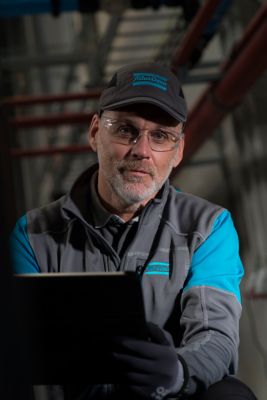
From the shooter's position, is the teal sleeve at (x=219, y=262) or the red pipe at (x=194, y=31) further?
the red pipe at (x=194, y=31)

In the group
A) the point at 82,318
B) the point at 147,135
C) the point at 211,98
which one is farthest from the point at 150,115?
the point at 211,98

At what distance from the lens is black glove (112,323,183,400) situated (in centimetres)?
148

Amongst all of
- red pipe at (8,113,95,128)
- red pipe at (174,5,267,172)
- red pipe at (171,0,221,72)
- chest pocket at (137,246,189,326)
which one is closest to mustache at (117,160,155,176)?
chest pocket at (137,246,189,326)

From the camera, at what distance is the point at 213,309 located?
1.82m

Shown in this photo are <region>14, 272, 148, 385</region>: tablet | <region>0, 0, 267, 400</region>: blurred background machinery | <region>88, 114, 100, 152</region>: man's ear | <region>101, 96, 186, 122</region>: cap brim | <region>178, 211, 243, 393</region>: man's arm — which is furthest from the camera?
<region>0, 0, 267, 400</region>: blurred background machinery

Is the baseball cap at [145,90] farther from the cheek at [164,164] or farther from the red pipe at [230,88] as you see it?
the red pipe at [230,88]

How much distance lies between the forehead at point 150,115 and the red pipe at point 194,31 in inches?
59.9

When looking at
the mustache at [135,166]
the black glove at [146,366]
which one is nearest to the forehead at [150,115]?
the mustache at [135,166]

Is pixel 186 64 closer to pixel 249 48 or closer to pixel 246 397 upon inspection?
pixel 249 48

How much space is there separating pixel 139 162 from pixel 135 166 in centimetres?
2

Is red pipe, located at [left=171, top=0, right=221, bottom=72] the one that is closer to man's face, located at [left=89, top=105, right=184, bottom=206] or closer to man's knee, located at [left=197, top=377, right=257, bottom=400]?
man's face, located at [left=89, top=105, right=184, bottom=206]

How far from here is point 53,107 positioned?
10281 millimetres

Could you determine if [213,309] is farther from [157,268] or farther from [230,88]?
[230,88]

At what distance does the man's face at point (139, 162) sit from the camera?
198 cm
